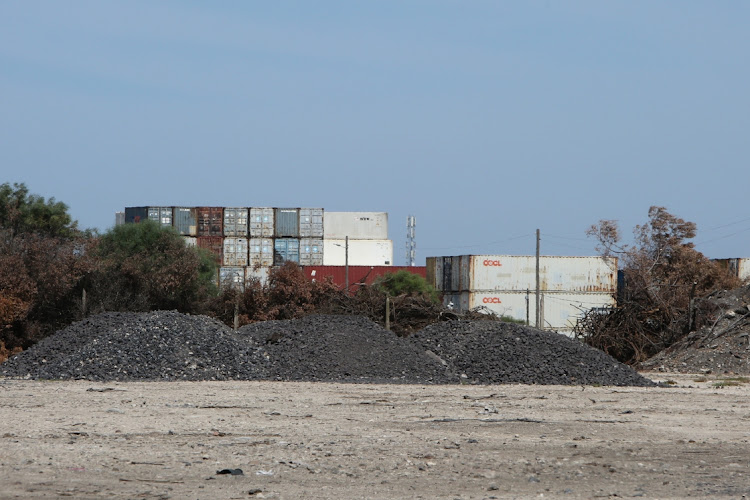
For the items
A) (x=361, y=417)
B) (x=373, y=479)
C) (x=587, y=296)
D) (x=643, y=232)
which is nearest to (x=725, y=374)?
(x=361, y=417)

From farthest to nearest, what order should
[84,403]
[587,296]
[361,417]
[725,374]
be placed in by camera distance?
1. [587,296]
2. [725,374]
3. [84,403]
4. [361,417]

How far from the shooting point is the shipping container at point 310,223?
70.6m

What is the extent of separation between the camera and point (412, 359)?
23.0 metres

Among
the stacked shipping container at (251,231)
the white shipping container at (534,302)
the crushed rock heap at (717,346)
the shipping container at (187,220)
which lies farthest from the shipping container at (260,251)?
the crushed rock heap at (717,346)

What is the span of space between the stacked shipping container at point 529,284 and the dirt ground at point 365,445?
38502 mm

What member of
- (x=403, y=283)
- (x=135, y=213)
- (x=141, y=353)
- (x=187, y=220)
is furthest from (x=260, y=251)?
(x=141, y=353)

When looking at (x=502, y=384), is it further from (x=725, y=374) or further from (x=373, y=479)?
(x=373, y=479)

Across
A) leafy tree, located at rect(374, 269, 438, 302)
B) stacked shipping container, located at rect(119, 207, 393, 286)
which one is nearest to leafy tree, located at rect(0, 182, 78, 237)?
leafy tree, located at rect(374, 269, 438, 302)

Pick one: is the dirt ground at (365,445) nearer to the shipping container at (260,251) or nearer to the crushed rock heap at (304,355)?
the crushed rock heap at (304,355)

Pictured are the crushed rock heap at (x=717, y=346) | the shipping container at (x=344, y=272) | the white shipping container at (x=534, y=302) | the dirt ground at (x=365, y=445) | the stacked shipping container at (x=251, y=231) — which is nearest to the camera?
the dirt ground at (x=365, y=445)

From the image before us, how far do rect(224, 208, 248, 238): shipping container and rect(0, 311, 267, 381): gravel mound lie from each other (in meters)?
45.1

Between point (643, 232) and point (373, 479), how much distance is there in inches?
2240

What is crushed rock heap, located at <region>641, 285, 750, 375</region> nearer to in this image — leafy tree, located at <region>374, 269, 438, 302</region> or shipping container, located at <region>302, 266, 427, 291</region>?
leafy tree, located at <region>374, 269, 438, 302</region>

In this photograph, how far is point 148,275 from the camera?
33.5m
